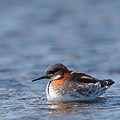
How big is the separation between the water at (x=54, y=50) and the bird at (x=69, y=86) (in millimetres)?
175

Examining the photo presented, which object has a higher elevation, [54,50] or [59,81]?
[54,50]

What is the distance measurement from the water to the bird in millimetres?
175

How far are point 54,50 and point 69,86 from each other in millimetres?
6943

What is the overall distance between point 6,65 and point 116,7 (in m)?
10.7

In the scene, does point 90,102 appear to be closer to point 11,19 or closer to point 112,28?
point 112,28

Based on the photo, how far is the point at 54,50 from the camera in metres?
21.3

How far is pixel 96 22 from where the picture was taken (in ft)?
87.5

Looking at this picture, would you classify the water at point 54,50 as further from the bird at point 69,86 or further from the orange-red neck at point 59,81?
the orange-red neck at point 59,81

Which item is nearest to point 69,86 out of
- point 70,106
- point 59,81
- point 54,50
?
point 59,81

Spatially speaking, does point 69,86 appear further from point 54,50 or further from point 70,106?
point 54,50

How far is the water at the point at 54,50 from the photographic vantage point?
44.8ft

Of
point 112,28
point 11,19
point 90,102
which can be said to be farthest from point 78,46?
point 90,102

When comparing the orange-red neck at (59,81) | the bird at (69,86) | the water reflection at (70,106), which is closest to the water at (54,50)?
the water reflection at (70,106)

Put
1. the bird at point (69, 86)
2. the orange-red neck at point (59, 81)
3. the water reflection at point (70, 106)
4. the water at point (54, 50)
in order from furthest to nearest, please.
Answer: the orange-red neck at point (59, 81)
the bird at point (69, 86)
the water at point (54, 50)
the water reflection at point (70, 106)
